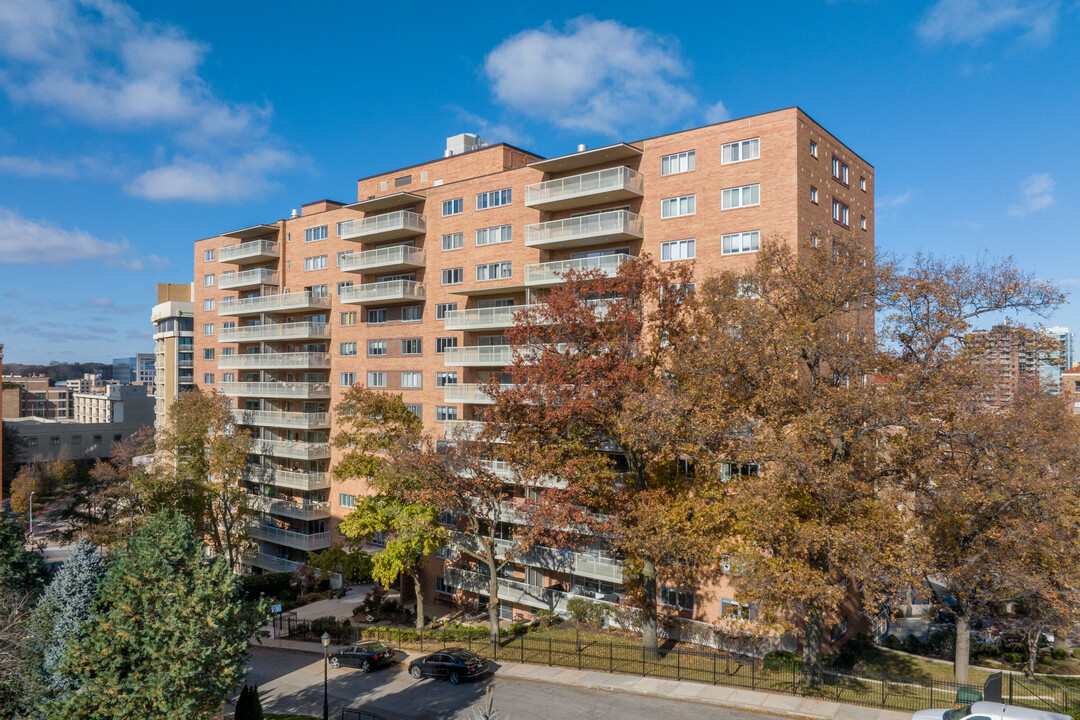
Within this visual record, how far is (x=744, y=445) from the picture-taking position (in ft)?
80.2

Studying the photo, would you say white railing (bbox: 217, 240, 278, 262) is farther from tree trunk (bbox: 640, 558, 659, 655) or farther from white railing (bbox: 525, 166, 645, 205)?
tree trunk (bbox: 640, 558, 659, 655)

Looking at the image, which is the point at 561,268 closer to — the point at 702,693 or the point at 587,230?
the point at 587,230

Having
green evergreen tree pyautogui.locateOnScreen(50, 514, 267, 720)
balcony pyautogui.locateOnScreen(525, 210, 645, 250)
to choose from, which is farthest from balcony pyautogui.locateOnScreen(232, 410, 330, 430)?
green evergreen tree pyautogui.locateOnScreen(50, 514, 267, 720)

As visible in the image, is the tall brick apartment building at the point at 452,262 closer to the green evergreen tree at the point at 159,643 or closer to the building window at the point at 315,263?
the building window at the point at 315,263

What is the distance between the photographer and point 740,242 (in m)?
33.7

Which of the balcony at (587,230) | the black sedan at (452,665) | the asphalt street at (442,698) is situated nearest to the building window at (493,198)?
the balcony at (587,230)

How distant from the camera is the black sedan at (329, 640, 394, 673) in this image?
3256 centimetres

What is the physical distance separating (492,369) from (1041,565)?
2922 cm

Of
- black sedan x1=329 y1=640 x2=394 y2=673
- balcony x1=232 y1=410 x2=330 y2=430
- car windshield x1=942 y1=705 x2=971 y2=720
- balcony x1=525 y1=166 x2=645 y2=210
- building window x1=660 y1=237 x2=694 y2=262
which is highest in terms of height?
balcony x1=525 y1=166 x2=645 y2=210

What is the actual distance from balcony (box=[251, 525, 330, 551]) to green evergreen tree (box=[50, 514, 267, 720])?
3631cm

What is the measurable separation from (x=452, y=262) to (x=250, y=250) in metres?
24.7

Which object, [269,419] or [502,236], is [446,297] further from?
[269,419]

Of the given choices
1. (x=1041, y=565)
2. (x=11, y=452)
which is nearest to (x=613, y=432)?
(x=1041, y=565)

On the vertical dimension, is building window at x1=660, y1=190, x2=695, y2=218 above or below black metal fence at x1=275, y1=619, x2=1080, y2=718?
above
